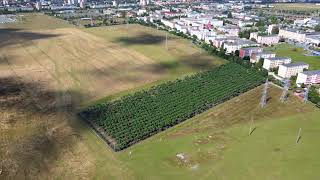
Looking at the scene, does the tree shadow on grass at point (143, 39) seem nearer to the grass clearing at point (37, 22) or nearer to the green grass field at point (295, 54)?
the grass clearing at point (37, 22)

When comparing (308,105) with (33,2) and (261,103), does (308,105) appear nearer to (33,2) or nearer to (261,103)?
(261,103)

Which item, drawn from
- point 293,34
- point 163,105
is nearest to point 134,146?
point 163,105

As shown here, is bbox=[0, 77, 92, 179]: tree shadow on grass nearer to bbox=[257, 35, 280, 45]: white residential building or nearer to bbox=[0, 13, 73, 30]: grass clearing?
bbox=[0, 13, 73, 30]: grass clearing

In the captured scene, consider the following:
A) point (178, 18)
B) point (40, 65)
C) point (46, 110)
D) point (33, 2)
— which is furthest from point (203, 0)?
point (46, 110)

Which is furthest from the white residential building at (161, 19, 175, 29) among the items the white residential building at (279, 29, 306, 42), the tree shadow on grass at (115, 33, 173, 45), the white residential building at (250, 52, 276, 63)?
the white residential building at (250, 52, 276, 63)

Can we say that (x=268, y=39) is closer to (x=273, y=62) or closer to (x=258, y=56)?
(x=258, y=56)
